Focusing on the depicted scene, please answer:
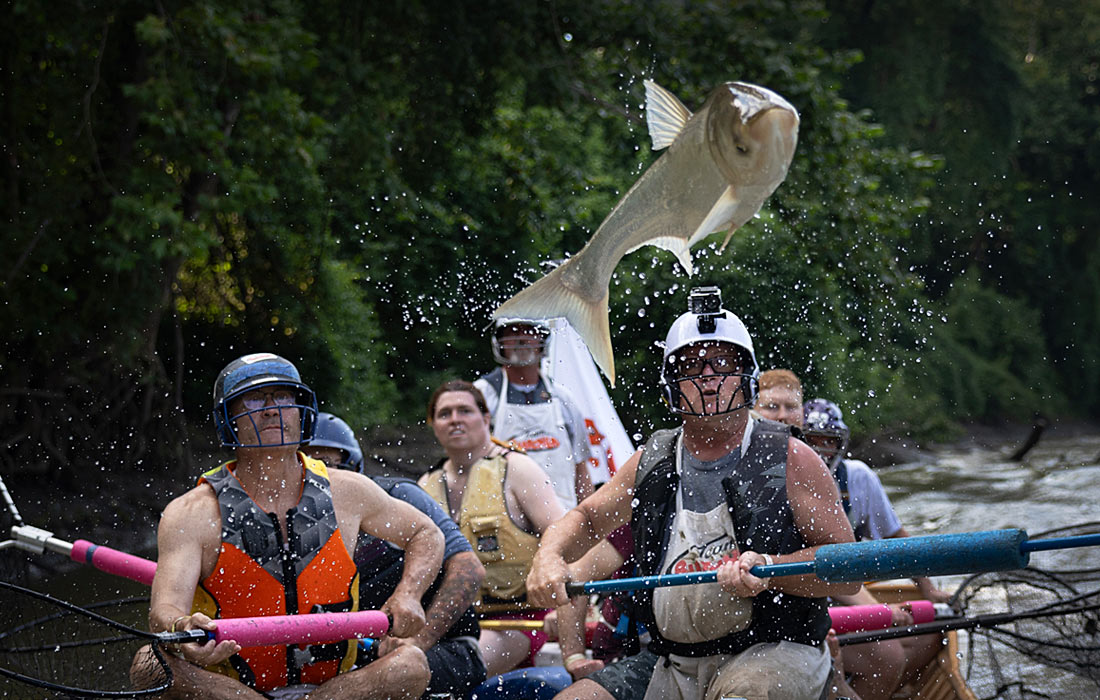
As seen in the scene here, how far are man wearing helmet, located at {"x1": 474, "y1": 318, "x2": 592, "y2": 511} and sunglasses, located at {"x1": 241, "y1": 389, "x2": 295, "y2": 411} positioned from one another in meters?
2.65

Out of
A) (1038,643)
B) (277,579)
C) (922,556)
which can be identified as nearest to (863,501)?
(1038,643)

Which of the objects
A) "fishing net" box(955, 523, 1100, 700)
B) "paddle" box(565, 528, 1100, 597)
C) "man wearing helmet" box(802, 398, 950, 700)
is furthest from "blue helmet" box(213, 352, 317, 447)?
"fishing net" box(955, 523, 1100, 700)

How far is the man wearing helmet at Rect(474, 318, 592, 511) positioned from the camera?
6.76 m

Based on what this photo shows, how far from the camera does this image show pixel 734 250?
12.2 m

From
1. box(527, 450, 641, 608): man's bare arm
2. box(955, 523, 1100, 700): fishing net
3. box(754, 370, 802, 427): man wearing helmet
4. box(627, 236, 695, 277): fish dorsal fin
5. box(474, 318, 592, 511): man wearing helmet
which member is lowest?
box(955, 523, 1100, 700): fishing net

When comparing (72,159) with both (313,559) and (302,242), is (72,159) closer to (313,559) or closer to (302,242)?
(302,242)

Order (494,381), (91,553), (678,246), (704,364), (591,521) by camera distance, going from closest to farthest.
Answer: (678,246)
(704,364)
(591,521)
(91,553)
(494,381)

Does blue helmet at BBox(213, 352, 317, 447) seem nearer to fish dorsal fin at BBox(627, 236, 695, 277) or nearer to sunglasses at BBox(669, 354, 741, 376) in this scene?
sunglasses at BBox(669, 354, 741, 376)

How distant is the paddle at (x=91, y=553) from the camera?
15.5ft

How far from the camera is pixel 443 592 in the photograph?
4512 mm

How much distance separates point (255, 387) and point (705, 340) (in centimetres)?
155

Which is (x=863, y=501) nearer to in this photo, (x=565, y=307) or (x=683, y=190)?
(x=565, y=307)

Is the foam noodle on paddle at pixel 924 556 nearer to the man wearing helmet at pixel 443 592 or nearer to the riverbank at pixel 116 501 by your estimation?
the man wearing helmet at pixel 443 592

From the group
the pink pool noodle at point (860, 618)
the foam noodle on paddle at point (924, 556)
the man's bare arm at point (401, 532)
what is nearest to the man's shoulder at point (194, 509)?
the man's bare arm at point (401, 532)
